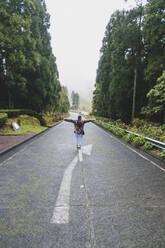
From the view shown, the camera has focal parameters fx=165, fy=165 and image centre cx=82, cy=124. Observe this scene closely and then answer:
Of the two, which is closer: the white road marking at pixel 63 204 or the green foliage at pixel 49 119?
the white road marking at pixel 63 204

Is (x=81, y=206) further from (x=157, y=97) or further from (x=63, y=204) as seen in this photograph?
(x=157, y=97)

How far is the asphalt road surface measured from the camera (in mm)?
2391

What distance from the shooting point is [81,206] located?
3.25 meters

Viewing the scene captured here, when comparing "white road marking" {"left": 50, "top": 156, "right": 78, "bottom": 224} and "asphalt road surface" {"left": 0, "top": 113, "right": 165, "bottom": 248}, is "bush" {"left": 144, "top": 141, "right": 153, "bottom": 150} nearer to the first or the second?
"asphalt road surface" {"left": 0, "top": 113, "right": 165, "bottom": 248}

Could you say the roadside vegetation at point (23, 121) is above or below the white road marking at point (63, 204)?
above

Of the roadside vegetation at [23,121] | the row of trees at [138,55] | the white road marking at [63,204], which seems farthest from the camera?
Result: the row of trees at [138,55]

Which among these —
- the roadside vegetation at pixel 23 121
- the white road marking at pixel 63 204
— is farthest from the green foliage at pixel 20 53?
the white road marking at pixel 63 204

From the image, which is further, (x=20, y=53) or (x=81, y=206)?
(x=20, y=53)

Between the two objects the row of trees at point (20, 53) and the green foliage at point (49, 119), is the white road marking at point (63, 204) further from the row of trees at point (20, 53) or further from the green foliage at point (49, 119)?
the green foliage at point (49, 119)

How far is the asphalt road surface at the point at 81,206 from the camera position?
7.84 ft

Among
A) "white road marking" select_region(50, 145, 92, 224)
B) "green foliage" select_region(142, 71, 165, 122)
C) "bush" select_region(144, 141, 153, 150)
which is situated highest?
"green foliage" select_region(142, 71, 165, 122)

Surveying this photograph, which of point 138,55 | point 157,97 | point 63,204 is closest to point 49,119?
point 138,55

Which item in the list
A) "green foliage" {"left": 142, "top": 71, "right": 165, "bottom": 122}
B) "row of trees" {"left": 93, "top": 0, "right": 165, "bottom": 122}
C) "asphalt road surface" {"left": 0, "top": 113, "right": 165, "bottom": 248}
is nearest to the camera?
"asphalt road surface" {"left": 0, "top": 113, "right": 165, "bottom": 248}

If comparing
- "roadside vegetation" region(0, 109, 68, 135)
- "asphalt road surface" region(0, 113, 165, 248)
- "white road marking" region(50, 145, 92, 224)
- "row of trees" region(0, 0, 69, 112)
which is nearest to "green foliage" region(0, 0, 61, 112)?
"row of trees" region(0, 0, 69, 112)
